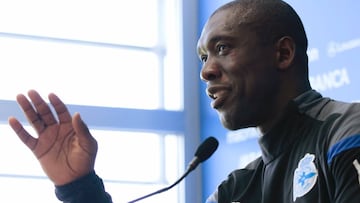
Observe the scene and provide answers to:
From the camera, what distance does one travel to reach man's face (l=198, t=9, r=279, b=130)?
2.08m

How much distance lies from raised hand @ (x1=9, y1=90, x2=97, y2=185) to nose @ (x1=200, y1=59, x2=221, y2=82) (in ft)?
1.08

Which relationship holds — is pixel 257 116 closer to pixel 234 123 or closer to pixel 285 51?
pixel 234 123

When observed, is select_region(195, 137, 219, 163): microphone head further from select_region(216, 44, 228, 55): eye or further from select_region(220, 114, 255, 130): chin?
select_region(216, 44, 228, 55): eye

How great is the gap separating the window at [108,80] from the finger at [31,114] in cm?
244

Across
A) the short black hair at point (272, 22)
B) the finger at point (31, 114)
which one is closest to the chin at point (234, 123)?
the short black hair at point (272, 22)

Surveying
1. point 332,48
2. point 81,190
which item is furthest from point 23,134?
point 332,48

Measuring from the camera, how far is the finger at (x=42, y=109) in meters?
1.92

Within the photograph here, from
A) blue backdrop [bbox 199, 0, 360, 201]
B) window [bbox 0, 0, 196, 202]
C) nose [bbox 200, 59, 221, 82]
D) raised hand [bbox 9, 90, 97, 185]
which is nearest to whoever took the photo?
raised hand [bbox 9, 90, 97, 185]

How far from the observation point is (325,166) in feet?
5.87

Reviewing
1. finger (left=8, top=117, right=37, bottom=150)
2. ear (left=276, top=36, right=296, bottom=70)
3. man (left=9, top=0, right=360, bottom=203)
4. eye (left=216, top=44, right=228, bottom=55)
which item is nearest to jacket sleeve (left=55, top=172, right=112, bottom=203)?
man (left=9, top=0, right=360, bottom=203)

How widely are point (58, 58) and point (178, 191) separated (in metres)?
1.02

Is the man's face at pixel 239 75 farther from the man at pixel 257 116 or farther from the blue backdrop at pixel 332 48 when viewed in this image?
the blue backdrop at pixel 332 48

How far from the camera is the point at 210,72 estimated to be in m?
2.08

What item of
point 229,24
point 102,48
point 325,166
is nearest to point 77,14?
point 102,48
